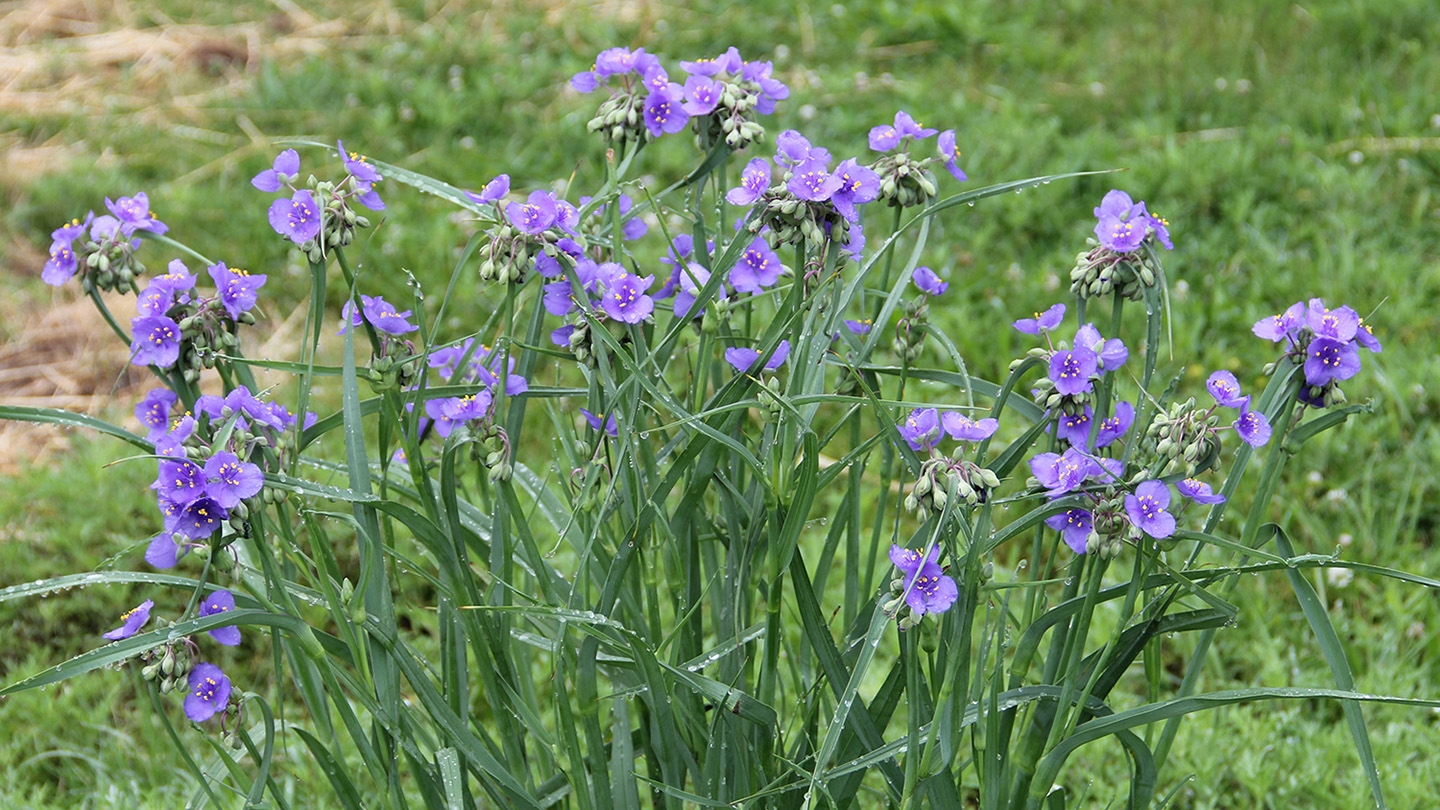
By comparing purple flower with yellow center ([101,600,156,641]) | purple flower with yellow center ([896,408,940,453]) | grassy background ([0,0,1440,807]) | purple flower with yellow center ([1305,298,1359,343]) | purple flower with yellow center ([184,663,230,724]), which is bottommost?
grassy background ([0,0,1440,807])

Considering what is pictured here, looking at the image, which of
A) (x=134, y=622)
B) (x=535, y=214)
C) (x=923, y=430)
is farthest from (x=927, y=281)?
(x=134, y=622)

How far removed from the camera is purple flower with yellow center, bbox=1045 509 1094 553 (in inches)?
44.7

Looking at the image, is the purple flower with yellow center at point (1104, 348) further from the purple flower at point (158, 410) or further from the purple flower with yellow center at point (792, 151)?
the purple flower at point (158, 410)

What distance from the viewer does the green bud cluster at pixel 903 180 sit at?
1.24 meters

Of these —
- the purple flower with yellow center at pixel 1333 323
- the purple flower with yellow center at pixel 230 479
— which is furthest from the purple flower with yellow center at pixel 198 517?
the purple flower with yellow center at pixel 1333 323

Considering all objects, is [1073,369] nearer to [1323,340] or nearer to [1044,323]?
[1044,323]

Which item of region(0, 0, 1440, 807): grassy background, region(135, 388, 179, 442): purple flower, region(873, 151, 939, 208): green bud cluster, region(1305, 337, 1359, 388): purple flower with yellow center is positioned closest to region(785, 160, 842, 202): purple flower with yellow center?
region(873, 151, 939, 208): green bud cluster

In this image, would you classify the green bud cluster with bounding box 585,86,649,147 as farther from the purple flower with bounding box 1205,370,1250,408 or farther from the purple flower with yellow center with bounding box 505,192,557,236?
the purple flower with bounding box 1205,370,1250,408

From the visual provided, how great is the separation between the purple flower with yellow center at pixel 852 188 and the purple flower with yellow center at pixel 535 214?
26cm

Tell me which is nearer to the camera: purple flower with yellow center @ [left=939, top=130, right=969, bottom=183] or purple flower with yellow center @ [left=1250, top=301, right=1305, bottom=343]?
purple flower with yellow center @ [left=1250, top=301, right=1305, bottom=343]

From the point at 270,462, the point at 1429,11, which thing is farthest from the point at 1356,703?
the point at 1429,11

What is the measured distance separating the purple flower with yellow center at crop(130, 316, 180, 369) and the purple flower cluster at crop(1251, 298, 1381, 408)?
3.28ft

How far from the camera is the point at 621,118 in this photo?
1265mm

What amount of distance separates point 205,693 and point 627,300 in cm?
57
